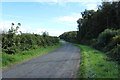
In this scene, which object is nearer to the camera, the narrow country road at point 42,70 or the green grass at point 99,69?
the green grass at point 99,69

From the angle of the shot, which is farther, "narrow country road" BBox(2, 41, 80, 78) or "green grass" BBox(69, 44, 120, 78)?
"narrow country road" BBox(2, 41, 80, 78)

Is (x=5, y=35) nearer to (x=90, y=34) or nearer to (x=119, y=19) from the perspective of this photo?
(x=119, y=19)

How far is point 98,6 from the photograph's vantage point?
5119 cm

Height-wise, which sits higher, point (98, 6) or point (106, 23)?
point (98, 6)

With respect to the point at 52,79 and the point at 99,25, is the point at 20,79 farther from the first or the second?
the point at 99,25

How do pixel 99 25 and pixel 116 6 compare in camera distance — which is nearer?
pixel 116 6

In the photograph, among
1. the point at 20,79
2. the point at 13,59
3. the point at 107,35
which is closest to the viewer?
the point at 20,79

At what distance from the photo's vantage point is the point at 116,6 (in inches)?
1698

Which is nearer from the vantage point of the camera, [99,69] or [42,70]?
[99,69]

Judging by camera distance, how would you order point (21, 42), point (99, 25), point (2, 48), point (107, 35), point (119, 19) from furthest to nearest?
point (99, 25) → point (119, 19) → point (107, 35) → point (21, 42) → point (2, 48)

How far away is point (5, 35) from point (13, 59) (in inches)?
209

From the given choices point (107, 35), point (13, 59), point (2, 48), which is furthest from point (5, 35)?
point (107, 35)

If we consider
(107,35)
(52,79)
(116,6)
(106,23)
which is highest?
(116,6)

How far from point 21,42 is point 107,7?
3184 centimetres
